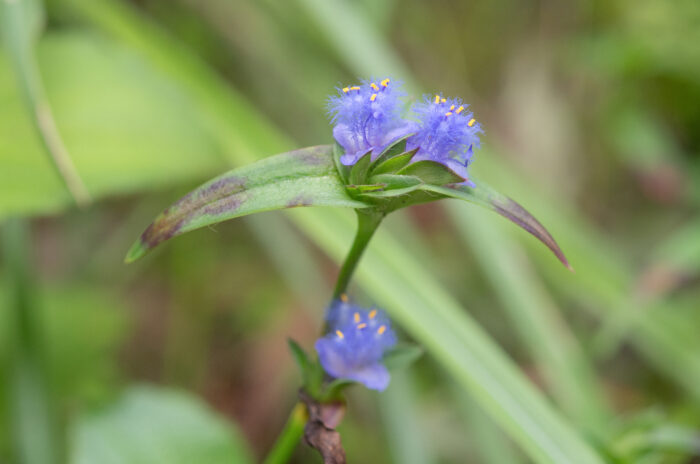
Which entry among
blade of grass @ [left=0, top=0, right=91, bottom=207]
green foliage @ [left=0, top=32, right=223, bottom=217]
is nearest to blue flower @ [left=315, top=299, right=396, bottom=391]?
blade of grass @ [left=0, top=0, right=91, bottom=207]

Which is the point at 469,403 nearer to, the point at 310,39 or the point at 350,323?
the point at 350,323

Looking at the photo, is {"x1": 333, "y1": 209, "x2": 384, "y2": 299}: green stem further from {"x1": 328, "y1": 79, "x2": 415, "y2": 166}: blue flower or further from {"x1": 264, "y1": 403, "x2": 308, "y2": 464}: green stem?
{"x1": 264, "y1": 403, "x2": 308, "y2": 464}: green stem

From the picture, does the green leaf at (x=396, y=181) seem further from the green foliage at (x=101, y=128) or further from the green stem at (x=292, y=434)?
the green foliage at (x=101, y=128)

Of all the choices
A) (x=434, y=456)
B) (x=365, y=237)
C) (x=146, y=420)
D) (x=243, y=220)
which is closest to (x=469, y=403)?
(x=434, y=456)

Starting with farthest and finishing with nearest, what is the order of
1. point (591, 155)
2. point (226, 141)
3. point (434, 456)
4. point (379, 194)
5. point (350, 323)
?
1. point (591, 155)
2. point (434, 456)
3. point (226, 141)
4. point (350, 323)
5. point (379, 194)

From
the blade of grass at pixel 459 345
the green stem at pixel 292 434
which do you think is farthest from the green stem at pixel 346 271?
the blade of grass at pixel 459 345

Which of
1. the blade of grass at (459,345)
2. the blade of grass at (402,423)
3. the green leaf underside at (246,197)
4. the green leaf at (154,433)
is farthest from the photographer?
the blade of grass at (402,423)
